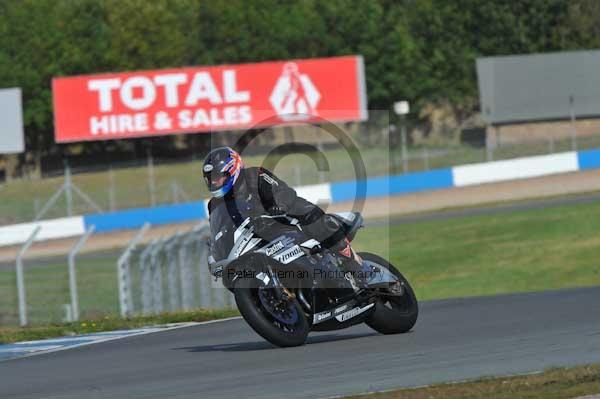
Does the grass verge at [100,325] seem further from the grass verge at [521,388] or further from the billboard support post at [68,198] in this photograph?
the billboard support post at [68,198]

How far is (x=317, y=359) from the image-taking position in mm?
8859

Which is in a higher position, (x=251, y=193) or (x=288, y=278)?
(x=251, y=193)

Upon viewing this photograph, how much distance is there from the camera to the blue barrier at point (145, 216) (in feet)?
119

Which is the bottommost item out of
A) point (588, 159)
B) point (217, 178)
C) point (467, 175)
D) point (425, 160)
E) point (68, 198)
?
point (217, 178)

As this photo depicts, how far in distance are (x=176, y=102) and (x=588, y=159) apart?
1448 centimetres

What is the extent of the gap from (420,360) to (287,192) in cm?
180

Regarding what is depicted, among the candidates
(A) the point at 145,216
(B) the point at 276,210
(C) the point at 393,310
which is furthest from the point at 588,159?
(B) the point at 276,210

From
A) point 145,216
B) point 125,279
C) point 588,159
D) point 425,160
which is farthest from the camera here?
point 425,160

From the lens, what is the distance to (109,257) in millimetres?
31141

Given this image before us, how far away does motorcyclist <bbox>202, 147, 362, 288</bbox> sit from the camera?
9336mm

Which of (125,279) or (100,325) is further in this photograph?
(125,279)

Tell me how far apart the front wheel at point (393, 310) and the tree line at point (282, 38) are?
40.9 m

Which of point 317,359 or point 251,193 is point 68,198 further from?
point 317,359

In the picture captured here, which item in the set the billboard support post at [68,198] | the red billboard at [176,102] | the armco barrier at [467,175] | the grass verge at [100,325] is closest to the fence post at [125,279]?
Result: the grass verge at [100,325]
